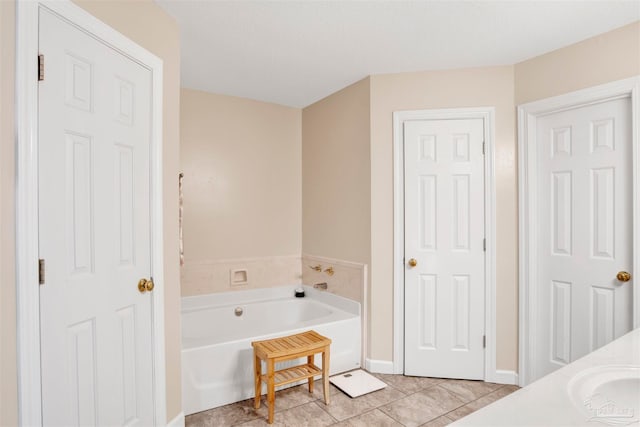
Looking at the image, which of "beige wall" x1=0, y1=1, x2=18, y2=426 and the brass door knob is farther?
the brass door knob

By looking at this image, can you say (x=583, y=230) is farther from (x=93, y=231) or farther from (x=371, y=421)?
(x=93, y=231)

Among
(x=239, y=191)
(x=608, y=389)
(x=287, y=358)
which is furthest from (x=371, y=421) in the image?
(x=239, y=191)

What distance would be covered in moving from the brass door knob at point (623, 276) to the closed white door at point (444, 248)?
821 mm

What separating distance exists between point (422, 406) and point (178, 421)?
155 cm

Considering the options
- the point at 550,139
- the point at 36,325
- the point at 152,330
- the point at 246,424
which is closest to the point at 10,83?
the point at 36,325

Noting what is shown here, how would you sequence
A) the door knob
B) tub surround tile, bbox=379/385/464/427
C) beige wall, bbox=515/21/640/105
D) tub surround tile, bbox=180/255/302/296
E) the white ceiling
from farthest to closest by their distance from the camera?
1. tub surround tile, bbox=180/255/302/296
2. tub surround tile, bbox=379/385/464/427
3. beige wall, bbox=515/21/640/105
4. the white ceiling
5. the door knob

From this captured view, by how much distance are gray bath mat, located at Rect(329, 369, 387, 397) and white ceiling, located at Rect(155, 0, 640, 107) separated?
2423mm

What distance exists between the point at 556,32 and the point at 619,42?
0.36 metres

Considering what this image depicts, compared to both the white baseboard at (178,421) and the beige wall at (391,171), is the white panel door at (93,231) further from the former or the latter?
the beige wall at (391,171)

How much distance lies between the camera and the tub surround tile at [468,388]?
2582 millimetres

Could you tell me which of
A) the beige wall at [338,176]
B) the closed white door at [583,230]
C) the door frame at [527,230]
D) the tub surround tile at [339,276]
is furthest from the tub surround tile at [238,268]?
the closed white door at [583,230]

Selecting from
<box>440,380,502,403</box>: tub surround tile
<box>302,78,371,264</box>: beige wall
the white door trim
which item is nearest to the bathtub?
the white door trim

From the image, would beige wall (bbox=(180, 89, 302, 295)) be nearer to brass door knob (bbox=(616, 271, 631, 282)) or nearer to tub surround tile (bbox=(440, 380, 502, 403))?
tub surround tile (bbox=(440, 380, 502, 403))

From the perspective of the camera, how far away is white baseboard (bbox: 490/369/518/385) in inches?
108
